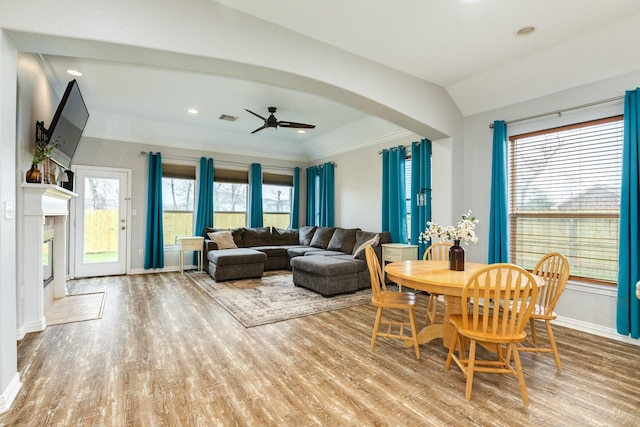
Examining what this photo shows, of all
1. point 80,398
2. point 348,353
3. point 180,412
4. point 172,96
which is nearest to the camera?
point 180,412

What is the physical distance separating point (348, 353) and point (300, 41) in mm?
2846

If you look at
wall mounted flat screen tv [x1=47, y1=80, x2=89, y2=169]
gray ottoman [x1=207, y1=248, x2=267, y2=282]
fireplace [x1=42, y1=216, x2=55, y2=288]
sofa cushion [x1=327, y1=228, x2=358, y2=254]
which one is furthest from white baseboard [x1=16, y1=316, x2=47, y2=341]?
sofa cushion [x1=327, y1=228, x2=358, y2=254]

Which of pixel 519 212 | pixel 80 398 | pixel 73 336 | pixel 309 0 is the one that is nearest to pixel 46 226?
pixel 73 336

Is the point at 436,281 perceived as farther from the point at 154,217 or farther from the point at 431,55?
the point at 154,217

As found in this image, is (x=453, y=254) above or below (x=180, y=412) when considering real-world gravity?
above

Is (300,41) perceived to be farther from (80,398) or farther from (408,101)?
(80,398)

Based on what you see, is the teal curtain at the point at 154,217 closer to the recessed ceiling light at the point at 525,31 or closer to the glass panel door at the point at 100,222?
the glass panel door at the point at 100,222

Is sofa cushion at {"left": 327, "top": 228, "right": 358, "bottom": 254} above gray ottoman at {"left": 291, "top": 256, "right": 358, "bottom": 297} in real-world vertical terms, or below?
above

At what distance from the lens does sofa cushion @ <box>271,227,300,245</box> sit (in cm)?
736

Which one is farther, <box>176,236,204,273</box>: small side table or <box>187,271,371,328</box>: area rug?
<box>176,236,204,273</box>: small side table

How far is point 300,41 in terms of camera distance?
9.83ft

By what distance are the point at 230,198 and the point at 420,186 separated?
4372mm

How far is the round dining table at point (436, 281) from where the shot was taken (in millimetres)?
2346

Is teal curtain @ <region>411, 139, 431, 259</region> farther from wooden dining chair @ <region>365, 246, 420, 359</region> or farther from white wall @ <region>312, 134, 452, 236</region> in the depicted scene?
wooden dining chair @ <region>365, 246, 420, 359</region>
